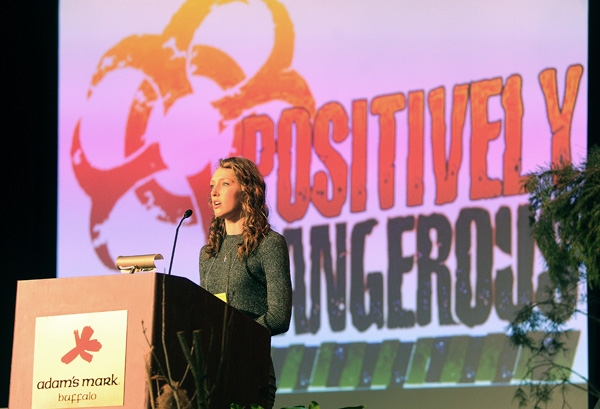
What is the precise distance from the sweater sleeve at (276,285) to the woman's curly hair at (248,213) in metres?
0.04

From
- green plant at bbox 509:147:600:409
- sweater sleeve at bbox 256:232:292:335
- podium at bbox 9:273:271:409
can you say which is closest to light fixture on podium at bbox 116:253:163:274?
podium at bbox 9:273:271:409

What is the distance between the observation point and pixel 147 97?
5.76 meters

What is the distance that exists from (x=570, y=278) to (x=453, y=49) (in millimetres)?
1355

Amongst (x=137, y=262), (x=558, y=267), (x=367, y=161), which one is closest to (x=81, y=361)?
(x=137, y=262)

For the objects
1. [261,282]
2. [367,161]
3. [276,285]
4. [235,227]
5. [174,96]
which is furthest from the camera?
[174,96]

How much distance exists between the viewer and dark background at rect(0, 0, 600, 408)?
20.0 feet

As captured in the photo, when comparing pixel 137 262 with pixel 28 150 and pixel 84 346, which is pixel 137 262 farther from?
pixel 28 150

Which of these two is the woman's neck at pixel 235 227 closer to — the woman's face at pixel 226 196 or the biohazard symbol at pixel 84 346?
the woman's face at pixel 226 196

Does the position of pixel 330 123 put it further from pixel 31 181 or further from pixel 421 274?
pixel 31 181

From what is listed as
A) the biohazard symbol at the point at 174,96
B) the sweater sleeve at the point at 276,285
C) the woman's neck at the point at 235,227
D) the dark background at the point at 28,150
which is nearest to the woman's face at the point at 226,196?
the woman's neck at the point at 235,227

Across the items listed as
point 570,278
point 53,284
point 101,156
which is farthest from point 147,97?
point 53,284

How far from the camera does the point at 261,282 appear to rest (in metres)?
2.94

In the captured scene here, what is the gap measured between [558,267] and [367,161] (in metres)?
1.23

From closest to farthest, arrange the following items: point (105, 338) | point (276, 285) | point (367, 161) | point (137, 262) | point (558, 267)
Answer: point (105, 338), point (137, 262), point (276, 285), point (558, 267), point (367, 161)
